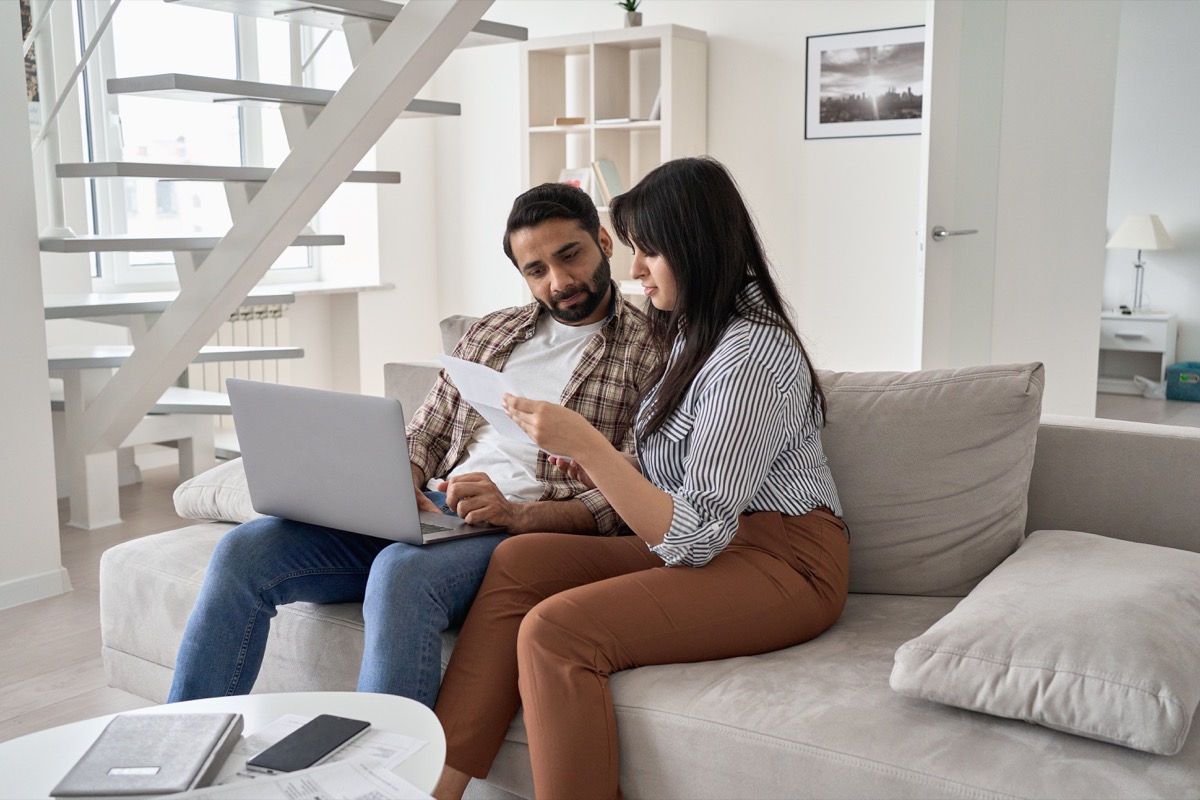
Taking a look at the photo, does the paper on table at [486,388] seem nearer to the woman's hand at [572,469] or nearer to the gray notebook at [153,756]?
the woman's hand at [572,469]

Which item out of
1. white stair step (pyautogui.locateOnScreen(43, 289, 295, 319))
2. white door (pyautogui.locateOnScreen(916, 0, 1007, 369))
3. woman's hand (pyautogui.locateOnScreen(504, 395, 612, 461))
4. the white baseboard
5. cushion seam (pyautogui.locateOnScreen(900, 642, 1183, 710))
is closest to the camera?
cushion seam (pyautogui.locateOnScreen(900, 642, 1183, 710))

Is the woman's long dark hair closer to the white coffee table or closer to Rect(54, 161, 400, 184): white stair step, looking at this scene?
the white coffee table

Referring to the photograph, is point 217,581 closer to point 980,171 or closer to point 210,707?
point 210,707

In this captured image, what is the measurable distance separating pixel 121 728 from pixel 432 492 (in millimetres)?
890

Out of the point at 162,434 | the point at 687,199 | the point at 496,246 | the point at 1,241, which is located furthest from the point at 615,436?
the point at 496,246

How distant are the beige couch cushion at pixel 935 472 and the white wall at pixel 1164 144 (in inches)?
210

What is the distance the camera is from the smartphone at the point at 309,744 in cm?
114

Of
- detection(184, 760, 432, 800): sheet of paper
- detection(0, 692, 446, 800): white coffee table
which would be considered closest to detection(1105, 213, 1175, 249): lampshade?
detection(0, 692, 446, 800): white coffee table

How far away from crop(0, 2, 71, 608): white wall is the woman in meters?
1.88

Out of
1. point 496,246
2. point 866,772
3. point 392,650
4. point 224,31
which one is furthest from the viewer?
point 496,246

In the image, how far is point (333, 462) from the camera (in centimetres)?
165

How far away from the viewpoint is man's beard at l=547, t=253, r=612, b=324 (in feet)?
6.67

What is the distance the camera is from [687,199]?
162 cm

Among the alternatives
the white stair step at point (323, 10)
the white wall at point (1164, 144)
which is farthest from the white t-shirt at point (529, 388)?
the white wall at point (1164, 144)
